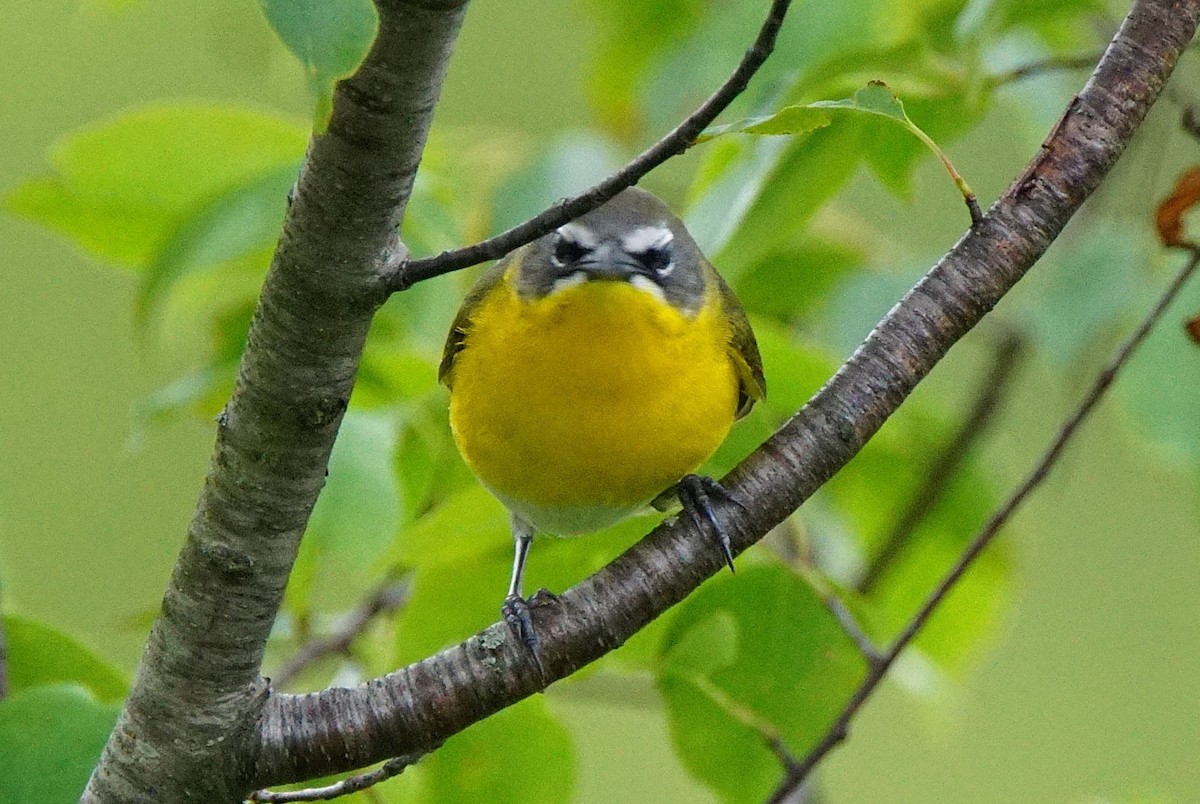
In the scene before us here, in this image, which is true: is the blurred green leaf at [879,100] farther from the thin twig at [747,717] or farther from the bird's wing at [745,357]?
the bird's wing at [745,357]

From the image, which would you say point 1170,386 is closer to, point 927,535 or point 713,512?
point 713,512

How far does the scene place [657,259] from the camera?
7.79ft

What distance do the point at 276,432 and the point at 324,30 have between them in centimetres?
52

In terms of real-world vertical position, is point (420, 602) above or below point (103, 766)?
above

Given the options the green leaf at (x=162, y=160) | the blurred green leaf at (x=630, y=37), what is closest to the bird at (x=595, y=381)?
the green leaf at (x=162, y=160)

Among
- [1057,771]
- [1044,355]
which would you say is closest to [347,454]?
[1044,355]

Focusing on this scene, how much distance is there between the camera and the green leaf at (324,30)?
2.98 feet

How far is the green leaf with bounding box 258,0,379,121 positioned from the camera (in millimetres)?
909

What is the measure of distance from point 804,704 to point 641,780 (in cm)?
415

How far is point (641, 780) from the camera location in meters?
6.09

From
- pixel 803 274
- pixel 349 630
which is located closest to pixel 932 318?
pixel 349 630

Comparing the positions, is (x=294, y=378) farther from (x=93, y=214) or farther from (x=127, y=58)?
(x=127, y=58)

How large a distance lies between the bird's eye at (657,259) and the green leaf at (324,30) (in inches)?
56.4

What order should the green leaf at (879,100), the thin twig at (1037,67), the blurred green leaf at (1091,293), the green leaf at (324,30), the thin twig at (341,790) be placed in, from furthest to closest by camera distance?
the blurred green leaf at (1091,293) < the thin twig at (1037,67) < the thin twig at (341,790) < the green leaf at (879,100) < the green leaf at (324,30)
